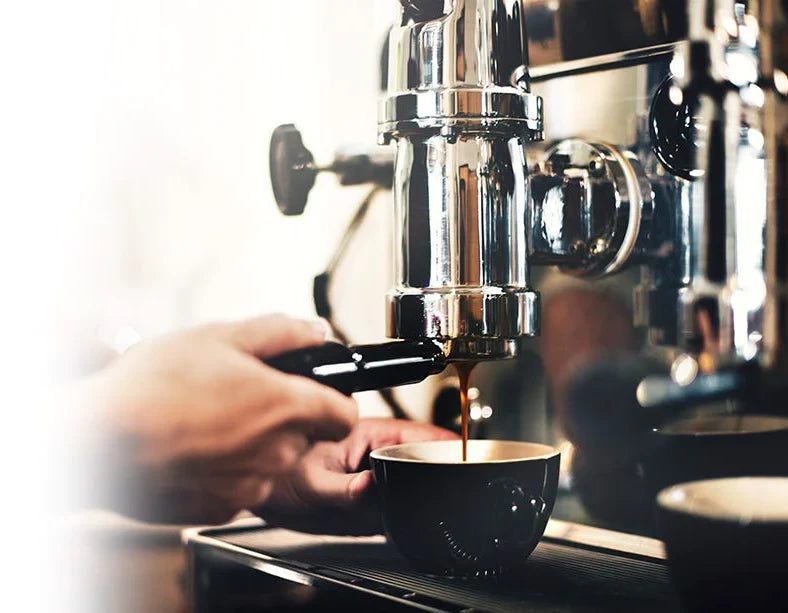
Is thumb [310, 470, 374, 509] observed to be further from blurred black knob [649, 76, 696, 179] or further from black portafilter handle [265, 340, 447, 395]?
blurred black knob [649, 76, 696, 179]

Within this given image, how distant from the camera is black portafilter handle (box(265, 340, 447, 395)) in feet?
1.31

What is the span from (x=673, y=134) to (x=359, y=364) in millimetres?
191

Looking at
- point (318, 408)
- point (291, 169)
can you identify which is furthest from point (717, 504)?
point (291, 169)

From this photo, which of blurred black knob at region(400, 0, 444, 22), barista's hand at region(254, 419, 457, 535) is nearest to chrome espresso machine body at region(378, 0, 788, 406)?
blurred black knob at region(400, 0, 444, 22)

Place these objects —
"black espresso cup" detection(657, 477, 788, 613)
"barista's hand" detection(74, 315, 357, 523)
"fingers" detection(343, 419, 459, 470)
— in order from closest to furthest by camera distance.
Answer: "black espresso cup" detection(657, 477, 788, 613) → "barista's hand" detection(74, 315, 357, 523) → "fingers" detection(343, 419, 459, 470)

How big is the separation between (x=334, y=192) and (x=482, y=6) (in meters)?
0.19

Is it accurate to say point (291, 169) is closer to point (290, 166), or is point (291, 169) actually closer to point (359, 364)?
point (290, 166)

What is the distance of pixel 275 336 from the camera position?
430 mm

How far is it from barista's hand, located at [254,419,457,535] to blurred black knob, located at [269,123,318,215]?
0.13 meters

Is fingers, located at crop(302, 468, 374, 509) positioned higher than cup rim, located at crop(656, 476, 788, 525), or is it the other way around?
cup rim, located at crop(656, 476, 788, 525)

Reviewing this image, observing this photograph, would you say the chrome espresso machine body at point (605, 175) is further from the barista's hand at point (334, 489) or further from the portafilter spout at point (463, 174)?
the barista's hand at point (334, 489)

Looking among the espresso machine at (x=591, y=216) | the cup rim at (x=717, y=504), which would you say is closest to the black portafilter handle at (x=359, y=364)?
the espresso machine at (x=591, y=216)

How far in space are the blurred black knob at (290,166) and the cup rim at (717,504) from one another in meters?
0.27

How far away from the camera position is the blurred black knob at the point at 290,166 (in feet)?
1.85
